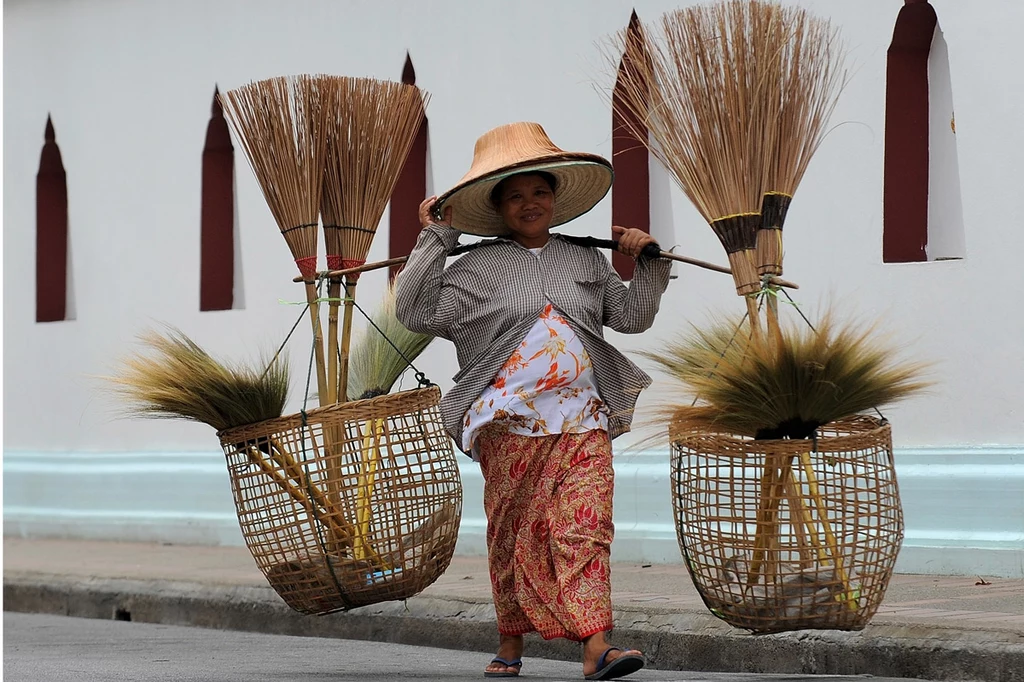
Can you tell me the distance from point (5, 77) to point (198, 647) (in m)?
5.34

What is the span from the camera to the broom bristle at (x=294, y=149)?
412 cm

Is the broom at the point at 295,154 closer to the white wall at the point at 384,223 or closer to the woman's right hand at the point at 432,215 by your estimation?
the woman's right hand at the point at 432,215

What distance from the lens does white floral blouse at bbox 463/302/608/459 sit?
373 centimetres

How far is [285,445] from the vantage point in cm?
387

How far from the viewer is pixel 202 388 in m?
3.91

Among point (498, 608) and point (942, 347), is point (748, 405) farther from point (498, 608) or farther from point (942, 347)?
point (942, 347)

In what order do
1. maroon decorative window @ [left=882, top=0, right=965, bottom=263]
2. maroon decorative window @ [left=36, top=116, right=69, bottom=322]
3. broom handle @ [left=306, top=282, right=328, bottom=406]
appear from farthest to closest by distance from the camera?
maroon decorative window @ [left=36, top=116, right=69, bottom=322] < maroon decorative window @ [left=882, top=0, right=965, bottom=263] < broom handle @ [left=306, top=282, right=328, bottom=406]

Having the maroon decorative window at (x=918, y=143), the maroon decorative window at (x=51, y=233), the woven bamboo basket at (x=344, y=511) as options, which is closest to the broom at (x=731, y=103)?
the woven bamboo basket at (x=344, y=511)

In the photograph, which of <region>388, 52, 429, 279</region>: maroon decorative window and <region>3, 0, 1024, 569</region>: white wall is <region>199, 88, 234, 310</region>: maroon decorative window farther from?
<region>388, 52, 429, 279</region>: maroon decorative window

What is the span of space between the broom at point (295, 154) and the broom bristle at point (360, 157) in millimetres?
51

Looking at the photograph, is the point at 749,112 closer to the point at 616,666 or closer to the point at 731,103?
the point at 731,103

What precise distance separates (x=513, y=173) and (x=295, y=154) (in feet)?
2.33

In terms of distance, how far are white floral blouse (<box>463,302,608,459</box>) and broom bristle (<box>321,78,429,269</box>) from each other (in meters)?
0.70

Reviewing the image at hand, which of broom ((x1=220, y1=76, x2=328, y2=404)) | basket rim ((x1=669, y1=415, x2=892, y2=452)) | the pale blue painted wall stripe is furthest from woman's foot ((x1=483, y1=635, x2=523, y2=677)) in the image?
the pale blue painted wall stripe
